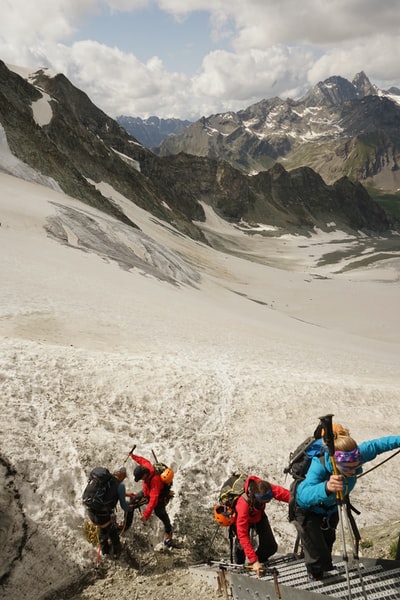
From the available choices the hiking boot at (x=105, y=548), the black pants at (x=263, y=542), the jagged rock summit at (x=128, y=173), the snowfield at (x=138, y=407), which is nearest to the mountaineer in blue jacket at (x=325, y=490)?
the black pants at (x=263, y=542)

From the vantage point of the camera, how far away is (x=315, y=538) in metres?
6.27

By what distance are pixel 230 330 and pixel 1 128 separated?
49624 millimetres

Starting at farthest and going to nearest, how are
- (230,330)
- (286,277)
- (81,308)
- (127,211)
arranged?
(127,211) < (286,277) < (230,330) < (81,308)

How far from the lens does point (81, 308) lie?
1839 centimetres

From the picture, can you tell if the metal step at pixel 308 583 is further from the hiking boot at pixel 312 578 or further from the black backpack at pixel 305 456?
the black backpack at pixel 305 456

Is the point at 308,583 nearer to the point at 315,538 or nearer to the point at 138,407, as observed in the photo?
the point at 315,538

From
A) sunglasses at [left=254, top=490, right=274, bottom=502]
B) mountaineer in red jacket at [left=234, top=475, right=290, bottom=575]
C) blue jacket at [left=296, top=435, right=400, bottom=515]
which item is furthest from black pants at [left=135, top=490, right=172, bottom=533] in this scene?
blue jacket at [left=296, top=435, right=400, bottom=515]

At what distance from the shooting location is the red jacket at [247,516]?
6.61 metres

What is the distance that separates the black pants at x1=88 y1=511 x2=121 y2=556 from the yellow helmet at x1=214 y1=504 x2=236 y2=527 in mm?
1959

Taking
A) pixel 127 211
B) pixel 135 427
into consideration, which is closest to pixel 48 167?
pixel 127 211

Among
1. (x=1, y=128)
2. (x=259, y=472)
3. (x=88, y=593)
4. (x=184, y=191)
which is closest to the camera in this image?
(x=88, y=593)

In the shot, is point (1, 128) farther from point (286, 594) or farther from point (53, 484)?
point (286, 594)

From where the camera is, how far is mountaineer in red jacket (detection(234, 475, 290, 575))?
21.7 feet

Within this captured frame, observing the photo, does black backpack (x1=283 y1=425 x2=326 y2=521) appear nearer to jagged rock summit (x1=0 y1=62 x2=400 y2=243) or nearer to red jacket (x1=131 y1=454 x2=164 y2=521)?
red jacket (x1=131 y1=454 x2=164 y2=521)
